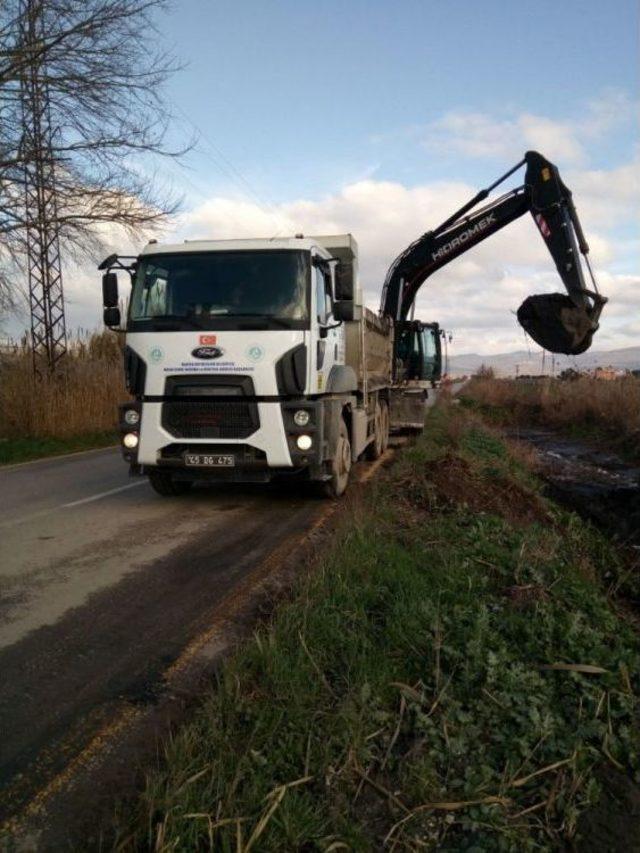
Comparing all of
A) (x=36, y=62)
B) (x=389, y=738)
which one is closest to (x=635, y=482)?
(x=389, y=738)

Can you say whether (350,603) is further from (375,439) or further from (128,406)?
(375,439)

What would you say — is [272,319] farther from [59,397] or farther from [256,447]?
[59,397]

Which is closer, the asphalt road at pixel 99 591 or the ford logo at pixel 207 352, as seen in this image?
the asphalt road at pixel 99 591

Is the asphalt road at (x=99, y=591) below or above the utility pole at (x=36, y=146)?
below

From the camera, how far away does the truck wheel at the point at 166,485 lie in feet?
28.6

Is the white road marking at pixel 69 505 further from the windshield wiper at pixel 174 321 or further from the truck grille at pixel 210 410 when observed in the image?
the windshield wiper at pixel 174 321

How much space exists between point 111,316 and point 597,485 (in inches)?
304

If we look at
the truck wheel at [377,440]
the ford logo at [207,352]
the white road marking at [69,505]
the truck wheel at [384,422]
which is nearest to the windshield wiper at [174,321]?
the ford logo at [207,352]

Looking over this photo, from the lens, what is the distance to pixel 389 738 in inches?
116

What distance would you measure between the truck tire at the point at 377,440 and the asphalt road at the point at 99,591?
338 cm

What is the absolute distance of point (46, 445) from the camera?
16547mm

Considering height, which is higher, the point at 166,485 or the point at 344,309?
the point at 344,309

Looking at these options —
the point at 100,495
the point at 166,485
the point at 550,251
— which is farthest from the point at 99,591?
the point at 550,251

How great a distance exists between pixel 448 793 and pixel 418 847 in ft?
0.91
